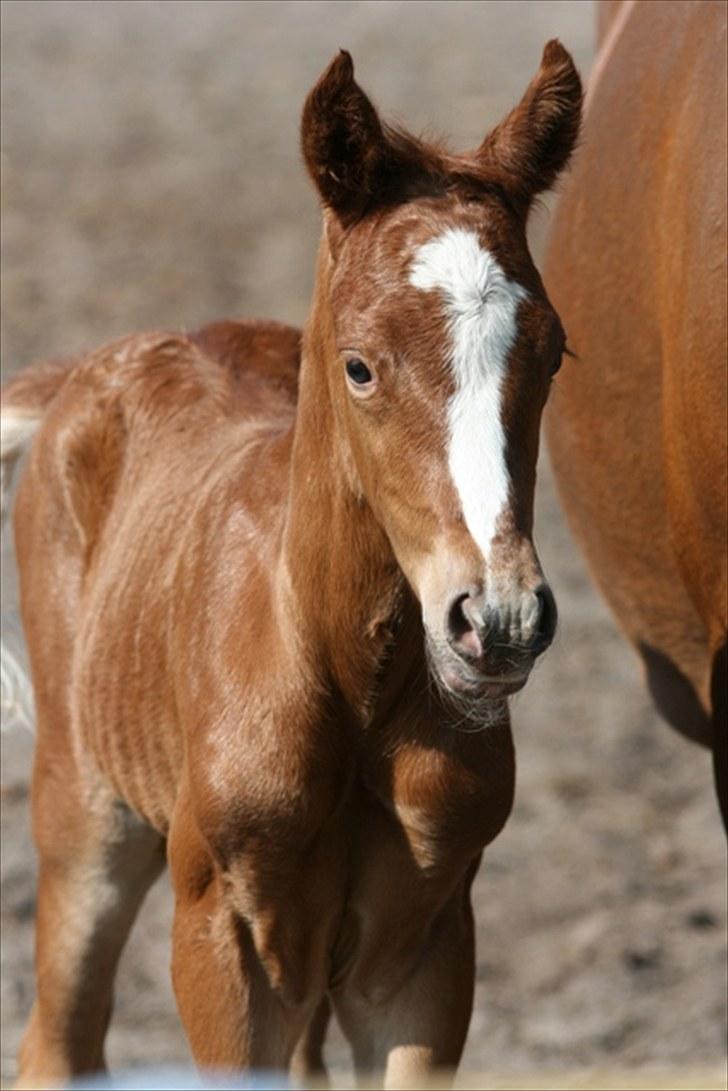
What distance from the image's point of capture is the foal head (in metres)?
2.70

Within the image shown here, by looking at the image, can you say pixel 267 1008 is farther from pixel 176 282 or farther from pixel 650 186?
pixel 176 282

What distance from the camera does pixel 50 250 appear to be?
870 centimetres

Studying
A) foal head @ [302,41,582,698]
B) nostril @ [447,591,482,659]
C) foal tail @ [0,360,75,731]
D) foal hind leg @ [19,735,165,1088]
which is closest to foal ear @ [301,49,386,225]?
foal head @ [302,41,582,698]

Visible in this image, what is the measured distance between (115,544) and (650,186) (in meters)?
1.14

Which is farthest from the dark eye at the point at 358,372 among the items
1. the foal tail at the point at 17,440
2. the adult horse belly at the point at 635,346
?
the foal tail at the point at 17,440

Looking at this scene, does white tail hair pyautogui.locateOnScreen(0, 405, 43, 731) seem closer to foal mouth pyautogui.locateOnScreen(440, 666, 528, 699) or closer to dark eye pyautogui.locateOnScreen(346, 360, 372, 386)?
dark eye pyautogui.locateOnScreen(346, 360, 372, 386)

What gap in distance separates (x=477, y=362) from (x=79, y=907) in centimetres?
168

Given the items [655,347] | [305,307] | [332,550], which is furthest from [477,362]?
[305,307]

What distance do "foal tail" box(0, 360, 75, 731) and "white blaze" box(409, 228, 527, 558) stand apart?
1.80 m

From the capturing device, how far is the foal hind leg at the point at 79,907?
4.04 m

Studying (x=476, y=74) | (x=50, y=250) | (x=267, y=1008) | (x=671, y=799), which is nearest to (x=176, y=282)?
(x=50, y=250)

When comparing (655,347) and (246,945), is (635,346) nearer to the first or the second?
(655,347)

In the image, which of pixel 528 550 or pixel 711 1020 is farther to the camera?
pixel 711 1020

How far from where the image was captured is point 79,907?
4043 millimetres
